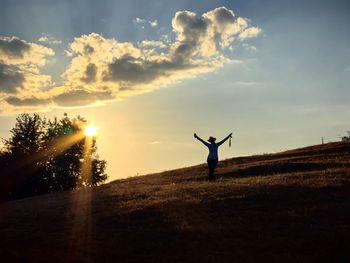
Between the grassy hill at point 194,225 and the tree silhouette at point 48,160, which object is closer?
the grassy hill at point 194,225

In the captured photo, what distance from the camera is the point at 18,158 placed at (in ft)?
224

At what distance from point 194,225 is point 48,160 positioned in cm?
5549

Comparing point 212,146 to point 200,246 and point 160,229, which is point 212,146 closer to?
point 160,229

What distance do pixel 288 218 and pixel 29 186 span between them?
5214cm

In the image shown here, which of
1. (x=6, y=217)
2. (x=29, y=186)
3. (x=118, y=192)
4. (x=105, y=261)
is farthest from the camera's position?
(x=29, y=186)

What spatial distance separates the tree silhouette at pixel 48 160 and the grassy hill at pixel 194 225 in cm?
3792

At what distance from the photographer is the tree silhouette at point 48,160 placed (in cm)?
6575

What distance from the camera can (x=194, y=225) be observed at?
19.3 metres

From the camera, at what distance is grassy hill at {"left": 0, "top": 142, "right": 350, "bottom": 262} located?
16422 millimetres

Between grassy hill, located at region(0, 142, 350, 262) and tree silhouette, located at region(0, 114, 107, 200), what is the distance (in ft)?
124

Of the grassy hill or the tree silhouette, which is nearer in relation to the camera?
the grassy hill

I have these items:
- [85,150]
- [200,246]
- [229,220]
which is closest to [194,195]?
[229,220]

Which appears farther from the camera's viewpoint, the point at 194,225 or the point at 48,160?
the point at 48,160

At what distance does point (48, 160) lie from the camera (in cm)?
7175
